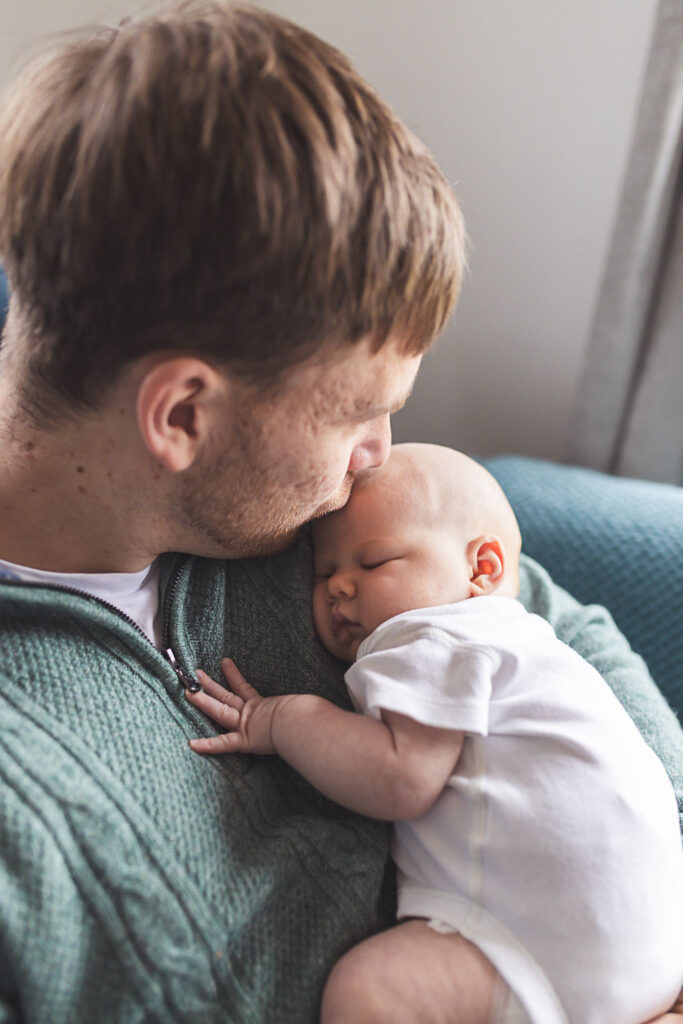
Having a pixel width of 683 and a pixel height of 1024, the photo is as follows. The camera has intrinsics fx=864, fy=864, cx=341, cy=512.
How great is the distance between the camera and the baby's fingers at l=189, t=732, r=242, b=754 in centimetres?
92

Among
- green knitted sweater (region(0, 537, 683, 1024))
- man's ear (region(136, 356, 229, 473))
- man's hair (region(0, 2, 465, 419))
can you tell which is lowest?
green knitted sweater (region(0, 537, 683, 1024))

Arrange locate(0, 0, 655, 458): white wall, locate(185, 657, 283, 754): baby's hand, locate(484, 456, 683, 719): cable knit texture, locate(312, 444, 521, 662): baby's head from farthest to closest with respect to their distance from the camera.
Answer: locate(0, 0, 655, 458): white wall < locate(484, 456, 683, 719): cable knit texture < locate(312, 444, 521, 662): baby's head < locate(185, 657, 283, 754): baby's hand

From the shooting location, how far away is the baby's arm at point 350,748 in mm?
868

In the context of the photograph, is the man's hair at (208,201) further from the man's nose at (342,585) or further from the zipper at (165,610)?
the man's nose at (342,585)

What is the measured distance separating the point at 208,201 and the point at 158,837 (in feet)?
1.90

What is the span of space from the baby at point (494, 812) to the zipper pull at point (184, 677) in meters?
0.01

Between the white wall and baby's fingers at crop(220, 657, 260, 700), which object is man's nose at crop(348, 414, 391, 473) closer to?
baby's fingers at crop(220, 657, 260, 700)

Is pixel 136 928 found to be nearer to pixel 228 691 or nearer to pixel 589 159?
pixel 228 691

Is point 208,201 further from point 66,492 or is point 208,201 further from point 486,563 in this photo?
point 486,563

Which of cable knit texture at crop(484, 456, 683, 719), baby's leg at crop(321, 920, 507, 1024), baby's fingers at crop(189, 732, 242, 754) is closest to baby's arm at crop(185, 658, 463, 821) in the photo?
baby's fingers at crop(189, 732, 242, 754)

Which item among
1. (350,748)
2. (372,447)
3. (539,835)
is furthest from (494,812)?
(372,447)

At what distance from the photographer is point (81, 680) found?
880mm

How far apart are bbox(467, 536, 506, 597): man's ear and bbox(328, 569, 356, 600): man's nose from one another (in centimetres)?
16

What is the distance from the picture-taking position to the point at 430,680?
2.94 ft
